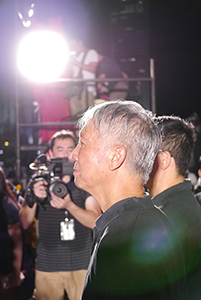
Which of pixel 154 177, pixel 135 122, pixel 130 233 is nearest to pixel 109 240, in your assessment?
pixel 130 233

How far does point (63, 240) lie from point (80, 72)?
10.0 ft

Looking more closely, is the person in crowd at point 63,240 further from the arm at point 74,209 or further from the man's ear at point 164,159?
the man's ear at point 164,159

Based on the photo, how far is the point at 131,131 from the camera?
3.47 feet

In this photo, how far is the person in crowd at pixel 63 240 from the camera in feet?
8.41

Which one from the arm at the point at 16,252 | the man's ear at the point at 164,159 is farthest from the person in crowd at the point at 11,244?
the man's ear at the point at 164,159

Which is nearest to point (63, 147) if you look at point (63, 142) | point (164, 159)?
point (63, 142)

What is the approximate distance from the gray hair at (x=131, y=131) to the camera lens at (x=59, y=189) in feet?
4.90

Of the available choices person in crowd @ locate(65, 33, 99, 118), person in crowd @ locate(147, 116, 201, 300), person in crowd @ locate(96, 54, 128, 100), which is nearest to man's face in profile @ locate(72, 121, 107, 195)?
person in crowd @ locate(147, 116, 201, 300)

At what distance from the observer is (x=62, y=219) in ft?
8.78

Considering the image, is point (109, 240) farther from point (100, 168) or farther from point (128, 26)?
point (128, 26)

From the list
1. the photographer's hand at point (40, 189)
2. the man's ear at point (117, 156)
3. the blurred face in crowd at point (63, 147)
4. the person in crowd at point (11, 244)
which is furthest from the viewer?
the person in crowd at point (11, 244)

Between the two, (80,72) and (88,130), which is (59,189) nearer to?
(88,130)

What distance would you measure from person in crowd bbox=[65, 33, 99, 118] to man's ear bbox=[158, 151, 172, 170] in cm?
317

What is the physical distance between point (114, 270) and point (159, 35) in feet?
20.8
